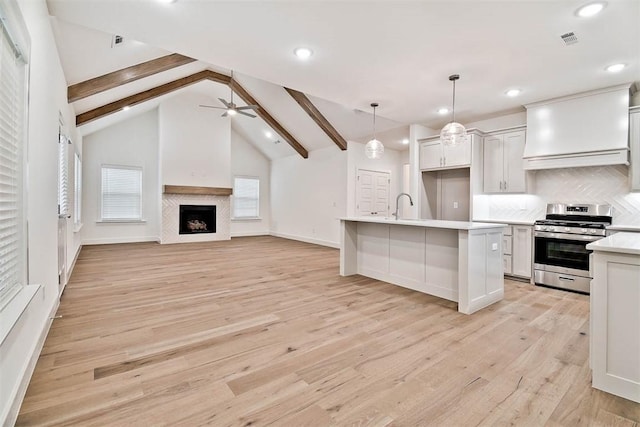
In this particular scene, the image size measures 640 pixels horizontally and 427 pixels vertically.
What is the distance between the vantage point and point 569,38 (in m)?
2.94

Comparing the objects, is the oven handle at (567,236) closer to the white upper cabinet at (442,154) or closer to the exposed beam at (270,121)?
the white upper cabinet at (442,154)

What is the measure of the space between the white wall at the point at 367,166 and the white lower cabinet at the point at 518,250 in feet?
12.2

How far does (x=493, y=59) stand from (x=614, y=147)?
6.99 feet

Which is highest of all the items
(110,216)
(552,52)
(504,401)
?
(552,52)

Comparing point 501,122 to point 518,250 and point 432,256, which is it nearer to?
point 518,250

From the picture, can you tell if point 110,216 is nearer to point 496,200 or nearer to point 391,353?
point 391,353

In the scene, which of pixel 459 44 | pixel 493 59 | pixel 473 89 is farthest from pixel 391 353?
pixel 473 89

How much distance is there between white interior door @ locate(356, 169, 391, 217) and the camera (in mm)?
7863

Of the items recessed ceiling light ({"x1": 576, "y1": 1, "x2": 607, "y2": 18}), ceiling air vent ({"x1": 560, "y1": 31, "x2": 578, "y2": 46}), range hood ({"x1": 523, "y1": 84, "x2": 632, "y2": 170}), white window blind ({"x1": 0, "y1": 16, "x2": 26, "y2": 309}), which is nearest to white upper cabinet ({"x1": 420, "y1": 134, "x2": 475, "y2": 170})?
range hood ({"x1": 523, "y1": 84, "x2": 632, "y2": 170})

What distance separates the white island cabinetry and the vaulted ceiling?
2.09 metres

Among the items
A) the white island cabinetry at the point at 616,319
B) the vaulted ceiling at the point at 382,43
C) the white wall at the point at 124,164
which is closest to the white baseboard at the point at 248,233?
the white wall at the point at 124,164

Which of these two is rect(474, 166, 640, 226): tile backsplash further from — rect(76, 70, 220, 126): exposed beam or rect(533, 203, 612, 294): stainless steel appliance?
rect(76, 70, 220, 126): exposed beam

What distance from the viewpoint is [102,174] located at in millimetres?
7863

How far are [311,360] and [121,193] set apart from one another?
8162 millimetres
